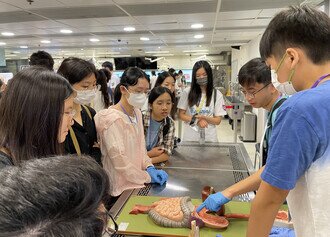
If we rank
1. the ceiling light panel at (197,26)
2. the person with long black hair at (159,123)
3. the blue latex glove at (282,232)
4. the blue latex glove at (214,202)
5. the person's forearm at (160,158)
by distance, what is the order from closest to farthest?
the blue latex glove at (282,232) → the blue latex glove at (214,202) → the person's forearm at (160,158) → the person with long black hair at (159,123) → the ceiling light panel at (197,26)

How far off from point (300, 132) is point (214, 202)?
2.00ft

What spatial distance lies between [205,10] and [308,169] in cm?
400

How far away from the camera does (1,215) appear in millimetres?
346

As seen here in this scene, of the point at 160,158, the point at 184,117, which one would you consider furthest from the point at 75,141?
the point at 184,117

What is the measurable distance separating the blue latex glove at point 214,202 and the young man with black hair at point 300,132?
359mm

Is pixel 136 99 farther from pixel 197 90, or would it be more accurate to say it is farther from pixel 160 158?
pixel 197 90

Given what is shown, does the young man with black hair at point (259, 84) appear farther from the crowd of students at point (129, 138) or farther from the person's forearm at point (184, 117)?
the person's forearm at point (184, 117)

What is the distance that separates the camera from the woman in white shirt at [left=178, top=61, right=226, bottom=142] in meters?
2.68

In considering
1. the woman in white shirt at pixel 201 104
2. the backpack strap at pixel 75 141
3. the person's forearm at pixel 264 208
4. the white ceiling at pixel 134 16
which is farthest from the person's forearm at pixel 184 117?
the person's forearm at pixel 264 208

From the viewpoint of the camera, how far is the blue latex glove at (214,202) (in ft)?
3.90

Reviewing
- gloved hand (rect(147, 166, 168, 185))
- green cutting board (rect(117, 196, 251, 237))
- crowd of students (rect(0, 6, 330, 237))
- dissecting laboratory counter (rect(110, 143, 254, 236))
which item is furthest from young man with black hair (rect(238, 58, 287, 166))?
gloved hand (rect(147, 166, 168, 185))

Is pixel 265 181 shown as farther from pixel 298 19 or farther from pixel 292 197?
pixel 298 19

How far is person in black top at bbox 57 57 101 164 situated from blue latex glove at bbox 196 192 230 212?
0.69 metres

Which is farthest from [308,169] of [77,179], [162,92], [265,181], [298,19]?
[162,92]
